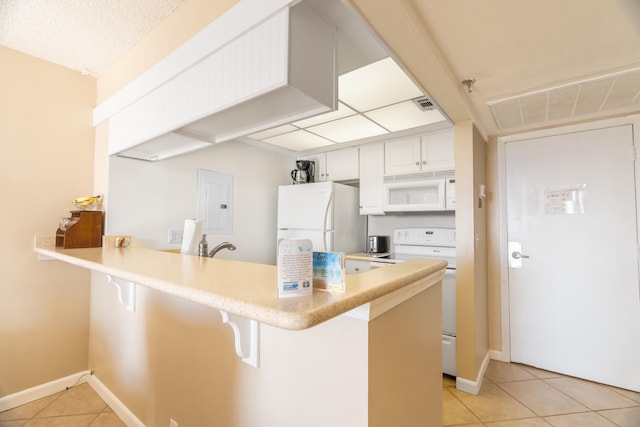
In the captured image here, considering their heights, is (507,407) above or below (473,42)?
below

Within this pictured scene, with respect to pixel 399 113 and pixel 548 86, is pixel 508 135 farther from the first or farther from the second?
pixel 399 113

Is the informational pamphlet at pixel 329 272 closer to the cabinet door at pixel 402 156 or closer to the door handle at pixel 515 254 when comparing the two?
the cabinet door at pixel 402 156

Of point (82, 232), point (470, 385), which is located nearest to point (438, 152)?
point (470, 385)

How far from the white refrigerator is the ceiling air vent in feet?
3.81

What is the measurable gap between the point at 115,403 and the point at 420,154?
3.13m

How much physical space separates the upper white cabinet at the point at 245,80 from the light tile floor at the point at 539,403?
2101 mm

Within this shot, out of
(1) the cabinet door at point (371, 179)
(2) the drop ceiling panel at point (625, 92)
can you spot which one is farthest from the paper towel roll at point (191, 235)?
(2) the drop ceiling panel at point (625, 92)

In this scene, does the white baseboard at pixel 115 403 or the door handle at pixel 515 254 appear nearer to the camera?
the white baseboard at pixel 115 403

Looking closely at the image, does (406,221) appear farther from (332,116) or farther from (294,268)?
(294,268)

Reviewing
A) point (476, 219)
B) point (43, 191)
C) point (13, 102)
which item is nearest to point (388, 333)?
point (476, 219)

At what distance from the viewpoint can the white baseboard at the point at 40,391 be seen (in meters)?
1.92

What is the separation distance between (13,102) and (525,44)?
3.14m

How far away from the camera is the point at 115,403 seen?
1.87 metres

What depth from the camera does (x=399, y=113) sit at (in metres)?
2.55
